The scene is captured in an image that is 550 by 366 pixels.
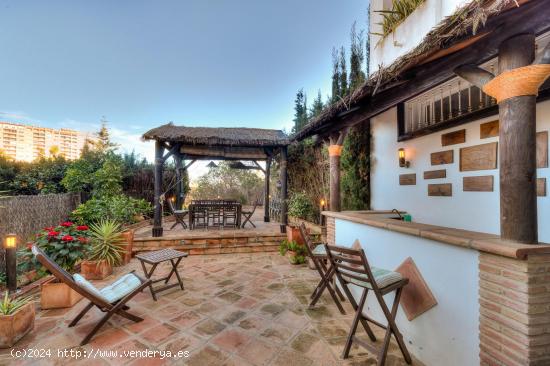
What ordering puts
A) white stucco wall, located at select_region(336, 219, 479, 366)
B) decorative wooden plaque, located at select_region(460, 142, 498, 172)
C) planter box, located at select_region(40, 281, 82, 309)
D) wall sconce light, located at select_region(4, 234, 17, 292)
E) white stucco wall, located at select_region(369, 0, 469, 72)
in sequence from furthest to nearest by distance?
white stucco wall, located at select_region(369, 0, 469, 72) → wall sconce light, located at select_region(4, 234, 17, 292) → decorative wooden plaque, located at select_region(460, 142, 498, 172) → planter box, located at select_region(40, 281, 82, 309) → white stucco wall, located at select_region(336, 219, 479, 366)

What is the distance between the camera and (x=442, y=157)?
12.5 ft

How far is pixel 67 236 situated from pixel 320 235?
4.95 meters

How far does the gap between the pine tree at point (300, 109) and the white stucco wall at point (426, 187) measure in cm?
842

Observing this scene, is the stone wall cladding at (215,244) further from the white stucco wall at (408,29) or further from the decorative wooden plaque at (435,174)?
the white stucco wall at (408,29)

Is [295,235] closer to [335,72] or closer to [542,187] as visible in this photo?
[542,187]

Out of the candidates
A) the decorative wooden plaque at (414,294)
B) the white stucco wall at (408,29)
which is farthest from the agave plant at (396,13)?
the decorative wooden plaque at (414,294)

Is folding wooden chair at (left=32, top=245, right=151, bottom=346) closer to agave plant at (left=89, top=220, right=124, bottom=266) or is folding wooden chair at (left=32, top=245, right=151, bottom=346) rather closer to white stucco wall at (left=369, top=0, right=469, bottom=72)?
agave plant at (left=89, top=220, right=124, bottom=266)

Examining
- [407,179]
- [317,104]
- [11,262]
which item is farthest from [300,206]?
[317,104]

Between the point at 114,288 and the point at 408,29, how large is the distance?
258 inches

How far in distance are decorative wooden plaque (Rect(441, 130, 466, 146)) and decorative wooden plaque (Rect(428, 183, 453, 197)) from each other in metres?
0.67

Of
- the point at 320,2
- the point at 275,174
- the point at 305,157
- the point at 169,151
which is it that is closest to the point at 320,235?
the point at 305,157

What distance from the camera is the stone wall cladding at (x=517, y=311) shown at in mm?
1316

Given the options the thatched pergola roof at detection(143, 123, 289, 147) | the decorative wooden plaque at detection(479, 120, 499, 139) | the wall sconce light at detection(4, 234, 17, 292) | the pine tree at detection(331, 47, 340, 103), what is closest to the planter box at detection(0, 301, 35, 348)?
the wall sconce light at detection(4, 234, 17, 292)

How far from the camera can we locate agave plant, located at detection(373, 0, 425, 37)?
4449mm
